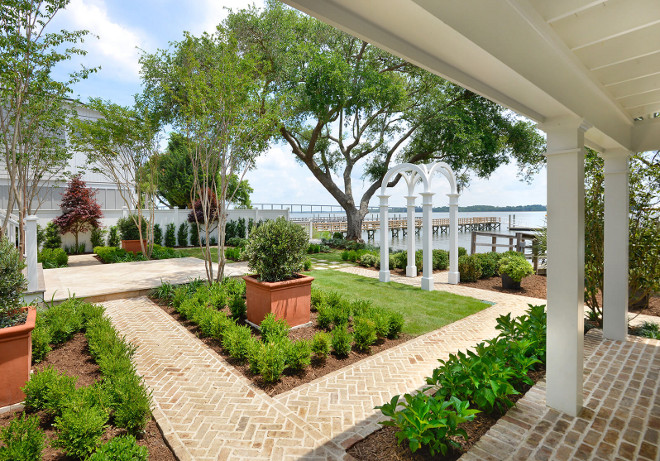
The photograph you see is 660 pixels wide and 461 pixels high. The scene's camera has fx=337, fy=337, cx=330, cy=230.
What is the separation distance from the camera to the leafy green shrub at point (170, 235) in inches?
667

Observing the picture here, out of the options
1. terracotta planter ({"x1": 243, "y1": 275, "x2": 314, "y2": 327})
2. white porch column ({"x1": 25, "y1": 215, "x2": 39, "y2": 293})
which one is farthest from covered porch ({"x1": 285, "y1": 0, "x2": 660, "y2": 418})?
white porch column ({"x1": 25, "y1": 215, "x2": 39, "y2": 293})

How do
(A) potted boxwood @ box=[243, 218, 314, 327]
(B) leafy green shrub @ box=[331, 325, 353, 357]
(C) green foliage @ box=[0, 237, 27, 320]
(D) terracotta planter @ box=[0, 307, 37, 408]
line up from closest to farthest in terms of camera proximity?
(D) terracotta planter @ box=[0, 307, 37, 408]
(C) green foliage @ box=[0, 237, 27, 320]
(B) leafy green shrub @ box=[331, 325, 353, 357]
(A) potted boxwood @ box=[243, 218, 314, 327]

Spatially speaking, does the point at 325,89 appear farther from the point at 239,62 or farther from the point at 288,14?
the point at 239,62

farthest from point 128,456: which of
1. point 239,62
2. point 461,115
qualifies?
point 461,115

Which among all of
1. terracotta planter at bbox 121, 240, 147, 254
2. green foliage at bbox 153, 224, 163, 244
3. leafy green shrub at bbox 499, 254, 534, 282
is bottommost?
leafy green shrub at bbox 499, 254, 534, 282

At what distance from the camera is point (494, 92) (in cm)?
241

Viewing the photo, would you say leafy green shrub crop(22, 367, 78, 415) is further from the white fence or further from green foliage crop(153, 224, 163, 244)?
green foliage crop(153, 224, 163, 244)

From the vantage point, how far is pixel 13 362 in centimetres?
334

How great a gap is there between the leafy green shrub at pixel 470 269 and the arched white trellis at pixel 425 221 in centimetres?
23

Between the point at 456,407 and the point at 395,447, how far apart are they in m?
0.58

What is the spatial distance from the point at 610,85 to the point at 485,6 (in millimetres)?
2461

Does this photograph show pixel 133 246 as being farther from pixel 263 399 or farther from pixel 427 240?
pixel 263 399

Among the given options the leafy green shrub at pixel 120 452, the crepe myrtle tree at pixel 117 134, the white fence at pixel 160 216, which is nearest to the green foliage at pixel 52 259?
the crepe myrtle tree at pixel 117 134

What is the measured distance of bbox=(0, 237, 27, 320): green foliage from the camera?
11.7 feet
